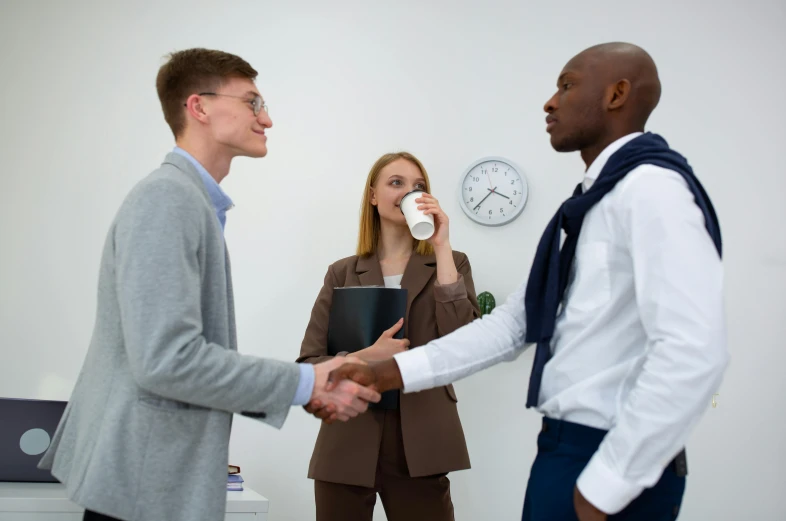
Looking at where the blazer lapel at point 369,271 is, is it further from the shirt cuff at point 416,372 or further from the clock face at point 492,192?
the clock face at point 492,192

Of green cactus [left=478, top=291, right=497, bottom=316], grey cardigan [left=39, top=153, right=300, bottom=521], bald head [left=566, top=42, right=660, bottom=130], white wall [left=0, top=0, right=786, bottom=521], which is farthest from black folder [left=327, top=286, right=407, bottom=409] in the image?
white wall [left=0, top=0, right=786, bottom=521]

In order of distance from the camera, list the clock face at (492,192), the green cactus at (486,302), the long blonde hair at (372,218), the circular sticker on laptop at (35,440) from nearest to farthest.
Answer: the circular sticker on laptop at (35,440) < the long blonde hair at (372,218) < the green cactus at (486,302) < the clock face at (492,192)

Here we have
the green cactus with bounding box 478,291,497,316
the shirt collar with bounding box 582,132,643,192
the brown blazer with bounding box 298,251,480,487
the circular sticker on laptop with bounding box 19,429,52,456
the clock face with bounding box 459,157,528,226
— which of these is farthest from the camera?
the clock face with bounding box 459,157,528,226

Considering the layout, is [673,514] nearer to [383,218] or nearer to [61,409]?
[61,409]

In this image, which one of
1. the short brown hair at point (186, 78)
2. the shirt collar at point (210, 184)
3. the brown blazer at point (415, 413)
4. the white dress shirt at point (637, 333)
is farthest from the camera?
the brown blazer at point (415, 413)

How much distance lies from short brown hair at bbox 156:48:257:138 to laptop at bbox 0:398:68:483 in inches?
31.3

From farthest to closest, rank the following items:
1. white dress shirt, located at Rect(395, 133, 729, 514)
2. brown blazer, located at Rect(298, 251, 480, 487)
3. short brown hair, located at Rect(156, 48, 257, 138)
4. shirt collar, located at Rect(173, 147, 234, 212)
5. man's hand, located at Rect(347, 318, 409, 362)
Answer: brown blazer, located at Rect(298, 251, 480, 487) → man's hand, located at Rect(347, 318, 409, 362) → short brown hair, located at Rect(156, 48, 257, 138) → shirt collar, located at Rect(173, 147, 234, 212) → white dress shirt, located at Rect(395, 133, 729, 514)

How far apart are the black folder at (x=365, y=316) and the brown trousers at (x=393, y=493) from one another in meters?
0.14

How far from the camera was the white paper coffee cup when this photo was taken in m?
2.50

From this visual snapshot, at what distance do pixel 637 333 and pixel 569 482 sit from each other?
31cm

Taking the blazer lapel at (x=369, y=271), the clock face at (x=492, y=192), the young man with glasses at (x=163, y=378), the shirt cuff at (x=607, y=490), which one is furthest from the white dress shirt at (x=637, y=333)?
the clock face at (x=492, y=192)

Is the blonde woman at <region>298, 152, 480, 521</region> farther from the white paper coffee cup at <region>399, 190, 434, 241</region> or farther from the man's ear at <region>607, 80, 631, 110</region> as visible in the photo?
the man's ear at <region>607, 80, 631, 110</region>

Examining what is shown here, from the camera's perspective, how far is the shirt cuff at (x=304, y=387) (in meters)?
1.69

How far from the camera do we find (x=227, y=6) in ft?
12.9
